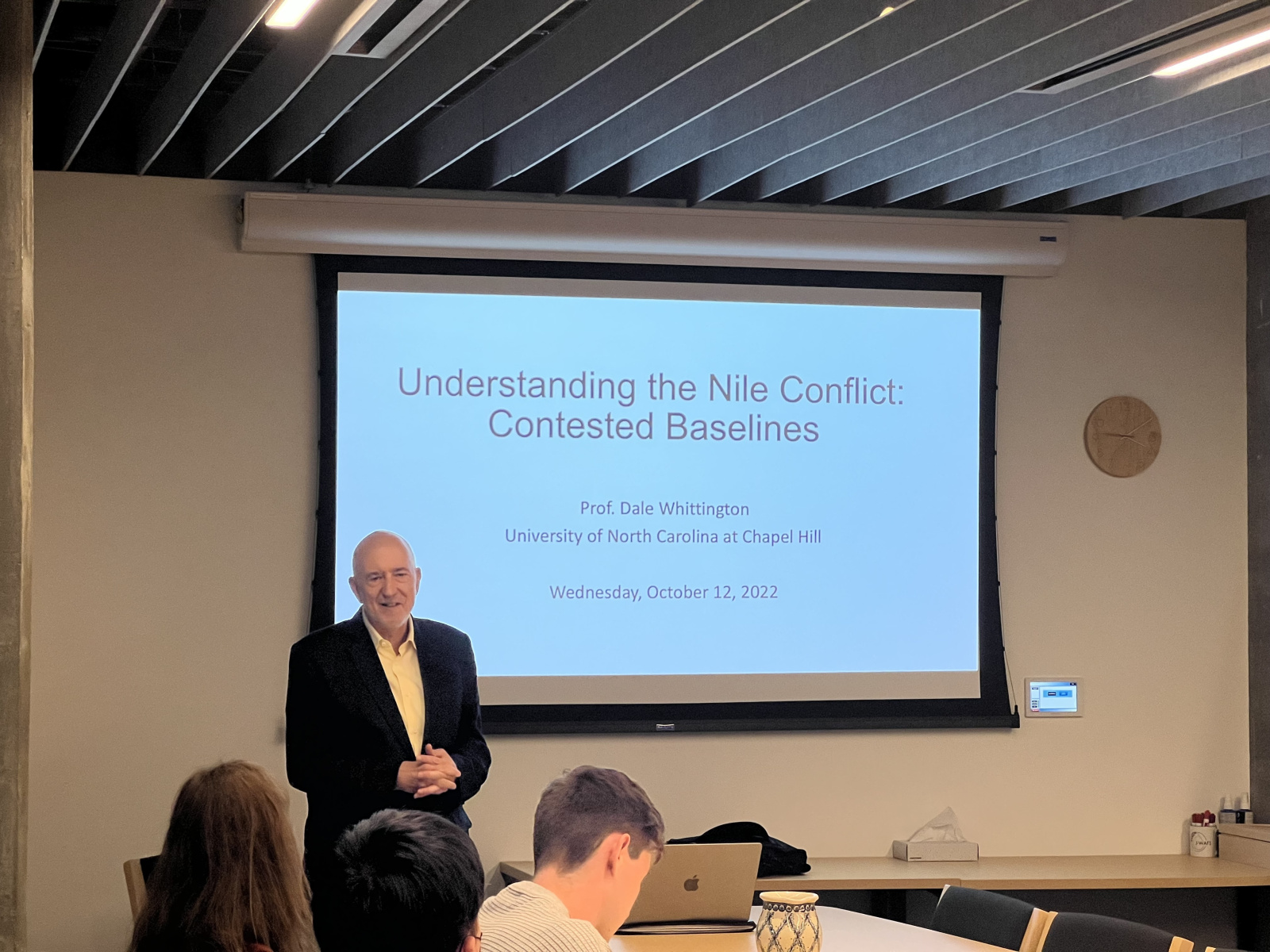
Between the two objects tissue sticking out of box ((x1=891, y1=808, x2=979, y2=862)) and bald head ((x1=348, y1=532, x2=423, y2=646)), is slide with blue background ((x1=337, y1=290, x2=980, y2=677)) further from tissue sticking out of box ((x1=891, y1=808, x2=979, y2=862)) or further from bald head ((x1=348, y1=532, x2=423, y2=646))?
bald head ((x1=348, y1=532, x2=423, y2=646))

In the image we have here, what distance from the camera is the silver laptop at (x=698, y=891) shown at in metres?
3.62

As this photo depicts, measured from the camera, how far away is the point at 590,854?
2.64 metres

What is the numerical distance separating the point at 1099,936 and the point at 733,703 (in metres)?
2.22

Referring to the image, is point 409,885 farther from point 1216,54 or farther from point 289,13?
point 1216,54

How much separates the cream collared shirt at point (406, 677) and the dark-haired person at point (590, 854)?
1688 millimetres

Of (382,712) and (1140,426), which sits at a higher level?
(1140,426)

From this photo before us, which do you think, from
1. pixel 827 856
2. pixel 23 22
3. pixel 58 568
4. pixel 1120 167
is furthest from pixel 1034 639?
pixel 23 22

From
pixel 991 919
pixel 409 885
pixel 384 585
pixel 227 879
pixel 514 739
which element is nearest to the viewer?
pixel 409 885

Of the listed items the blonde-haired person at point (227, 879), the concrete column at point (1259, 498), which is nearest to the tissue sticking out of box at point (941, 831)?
the concrete column at point (1259, 498)

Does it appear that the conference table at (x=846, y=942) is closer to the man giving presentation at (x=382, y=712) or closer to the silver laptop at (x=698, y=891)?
the silver laptop at (x=698, y=891)

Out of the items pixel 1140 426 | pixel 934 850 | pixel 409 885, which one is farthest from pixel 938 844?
pixel 409 885

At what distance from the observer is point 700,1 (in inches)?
145

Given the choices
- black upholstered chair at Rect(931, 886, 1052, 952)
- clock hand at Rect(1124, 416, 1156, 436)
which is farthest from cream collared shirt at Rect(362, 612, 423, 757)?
clock hand at Rect(1124, 416, 1156, 436)

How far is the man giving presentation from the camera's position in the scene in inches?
167
